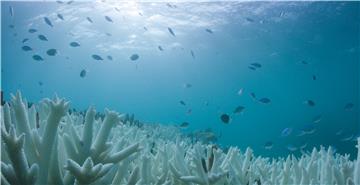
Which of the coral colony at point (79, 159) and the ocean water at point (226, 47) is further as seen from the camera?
the ocean water at point (226, 47)

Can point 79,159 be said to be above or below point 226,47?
above

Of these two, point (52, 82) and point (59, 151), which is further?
point (52, 82)

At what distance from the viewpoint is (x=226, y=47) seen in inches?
1745

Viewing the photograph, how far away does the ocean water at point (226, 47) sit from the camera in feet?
99.2

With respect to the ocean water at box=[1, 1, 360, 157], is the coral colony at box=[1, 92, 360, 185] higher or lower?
higher

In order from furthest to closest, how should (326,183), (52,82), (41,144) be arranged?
(52,82) → (326,183) → (41,144)

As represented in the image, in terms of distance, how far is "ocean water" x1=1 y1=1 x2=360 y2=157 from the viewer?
3025cm

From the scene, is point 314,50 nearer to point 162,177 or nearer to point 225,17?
point 225,17

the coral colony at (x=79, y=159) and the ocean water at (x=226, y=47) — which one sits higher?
the coral colony at (x=79, y=159)

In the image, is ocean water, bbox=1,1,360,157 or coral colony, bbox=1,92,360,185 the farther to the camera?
ocean water, bbox=1,1,360,157

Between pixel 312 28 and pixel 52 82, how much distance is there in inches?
3107

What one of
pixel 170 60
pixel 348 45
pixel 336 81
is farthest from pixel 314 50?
pixel 170 60

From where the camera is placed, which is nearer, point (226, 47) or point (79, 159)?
point (79, 159)

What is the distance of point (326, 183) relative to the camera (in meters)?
2.97
